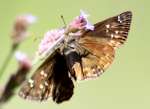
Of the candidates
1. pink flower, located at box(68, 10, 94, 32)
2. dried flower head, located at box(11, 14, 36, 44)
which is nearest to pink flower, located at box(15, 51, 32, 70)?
dried flower head, located at box(11, 14, 36, 44)

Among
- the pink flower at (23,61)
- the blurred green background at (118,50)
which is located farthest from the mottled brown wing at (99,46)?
the blurred green background at (118,50)

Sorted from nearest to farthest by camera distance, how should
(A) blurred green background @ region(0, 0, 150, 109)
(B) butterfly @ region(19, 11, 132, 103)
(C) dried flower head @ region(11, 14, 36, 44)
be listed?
(C) dried flower head @ region(11, 14, 36, 44), (B) butterfly @ region(19, 11, 132, 103), (A) blurred green background @ region(0, 0, 150, 109)

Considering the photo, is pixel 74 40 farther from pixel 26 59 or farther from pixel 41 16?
pixel 41 16

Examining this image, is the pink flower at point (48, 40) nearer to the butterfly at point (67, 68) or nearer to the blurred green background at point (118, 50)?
the butterfly at point (67, 68)

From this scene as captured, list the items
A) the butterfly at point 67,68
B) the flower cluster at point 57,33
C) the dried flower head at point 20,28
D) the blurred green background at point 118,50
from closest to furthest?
1. the dried flower head at point 20,28
2. the flower cluster at point 57,33
3. the butterfly at point 67,68
4. the blurred green background at point 118,50

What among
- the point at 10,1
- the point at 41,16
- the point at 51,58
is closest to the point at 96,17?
the point at 41,16

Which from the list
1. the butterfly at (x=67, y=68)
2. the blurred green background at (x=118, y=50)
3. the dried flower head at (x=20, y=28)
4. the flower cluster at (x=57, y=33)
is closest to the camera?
the dried flower head at (x=20, y=28)

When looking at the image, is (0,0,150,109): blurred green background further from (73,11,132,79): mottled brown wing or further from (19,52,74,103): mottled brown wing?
(19,52,74,103): mottled brown wing

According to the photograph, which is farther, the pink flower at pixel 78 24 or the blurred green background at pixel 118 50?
the blurred green background at pixel 118 50
